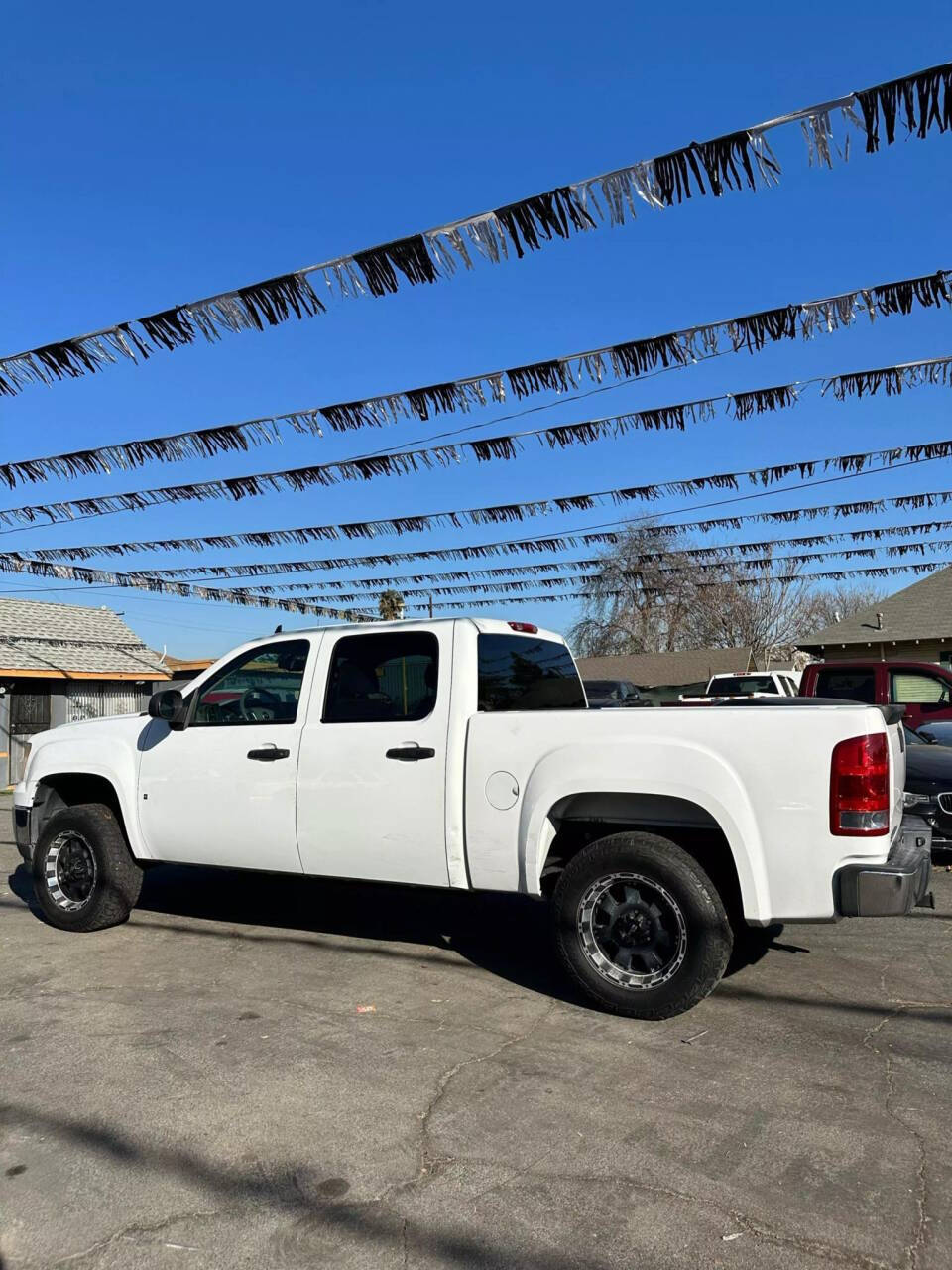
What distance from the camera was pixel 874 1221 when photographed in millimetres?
2922

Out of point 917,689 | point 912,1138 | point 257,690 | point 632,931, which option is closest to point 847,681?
point 917,689

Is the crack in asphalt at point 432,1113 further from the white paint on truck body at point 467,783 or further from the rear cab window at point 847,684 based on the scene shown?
the rear cab window at point 847,684

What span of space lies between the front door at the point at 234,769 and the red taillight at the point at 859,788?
3026 mm

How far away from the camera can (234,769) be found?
591cm

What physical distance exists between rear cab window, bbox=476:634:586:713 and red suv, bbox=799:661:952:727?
7281mm

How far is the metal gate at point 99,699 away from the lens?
27.6m

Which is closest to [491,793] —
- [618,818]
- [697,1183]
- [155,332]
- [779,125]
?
[618,818]

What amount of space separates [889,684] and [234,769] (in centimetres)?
986

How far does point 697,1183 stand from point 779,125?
18.7 feet

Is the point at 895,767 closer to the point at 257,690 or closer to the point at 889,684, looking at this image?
the point at 257,690

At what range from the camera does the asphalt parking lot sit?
2893 mm

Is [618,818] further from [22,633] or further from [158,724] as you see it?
[22,633]

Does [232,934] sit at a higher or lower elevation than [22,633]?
lower

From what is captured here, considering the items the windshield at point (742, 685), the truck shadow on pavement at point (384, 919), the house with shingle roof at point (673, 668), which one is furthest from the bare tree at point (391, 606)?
the truck shadow on pavement at point (384, 919)
